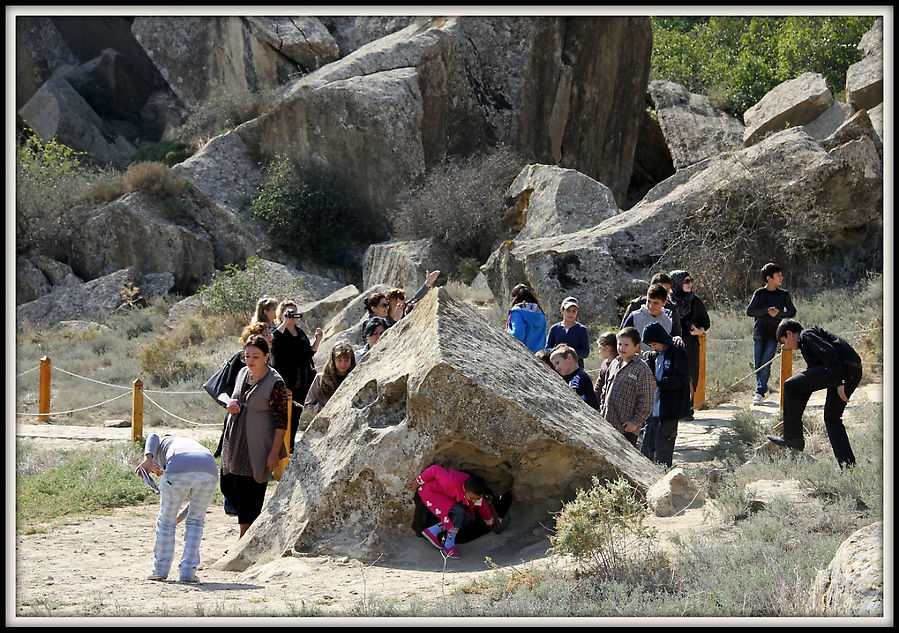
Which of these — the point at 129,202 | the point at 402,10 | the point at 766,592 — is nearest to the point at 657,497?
the point at 766,592

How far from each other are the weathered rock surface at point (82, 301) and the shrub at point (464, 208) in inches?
271

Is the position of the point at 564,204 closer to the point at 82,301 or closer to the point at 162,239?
the point at 162,239

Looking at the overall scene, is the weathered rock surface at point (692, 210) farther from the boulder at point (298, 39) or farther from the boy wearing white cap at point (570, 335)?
the boulder at point (298, 39)

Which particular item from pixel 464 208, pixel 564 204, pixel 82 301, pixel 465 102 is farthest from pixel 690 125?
pixel 82 301

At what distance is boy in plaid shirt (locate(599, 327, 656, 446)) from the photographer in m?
7.65

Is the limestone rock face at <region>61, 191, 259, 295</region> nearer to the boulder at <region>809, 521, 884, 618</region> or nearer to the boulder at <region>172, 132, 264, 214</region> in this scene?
the boulder at <region>172, 132, 264, 214</region>

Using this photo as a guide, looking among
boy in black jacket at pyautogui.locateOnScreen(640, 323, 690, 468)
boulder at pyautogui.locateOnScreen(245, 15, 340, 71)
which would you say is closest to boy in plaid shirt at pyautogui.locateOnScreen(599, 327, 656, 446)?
boy in black jacket at pyautogui.locateOnScreen(640, 323, 690, 468)

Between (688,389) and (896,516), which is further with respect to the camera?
(688,389)

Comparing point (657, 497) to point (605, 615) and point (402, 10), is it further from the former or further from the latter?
point (402, 10)

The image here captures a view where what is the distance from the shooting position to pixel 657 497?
6.51 meters

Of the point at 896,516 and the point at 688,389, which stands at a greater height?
the point at 688,389

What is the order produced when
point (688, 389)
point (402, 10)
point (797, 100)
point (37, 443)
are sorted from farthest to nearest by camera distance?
point (797, 100), point (37, 443), point (688, 389), point (402, 10)

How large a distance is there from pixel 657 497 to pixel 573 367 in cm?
189

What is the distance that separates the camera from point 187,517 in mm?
6180
